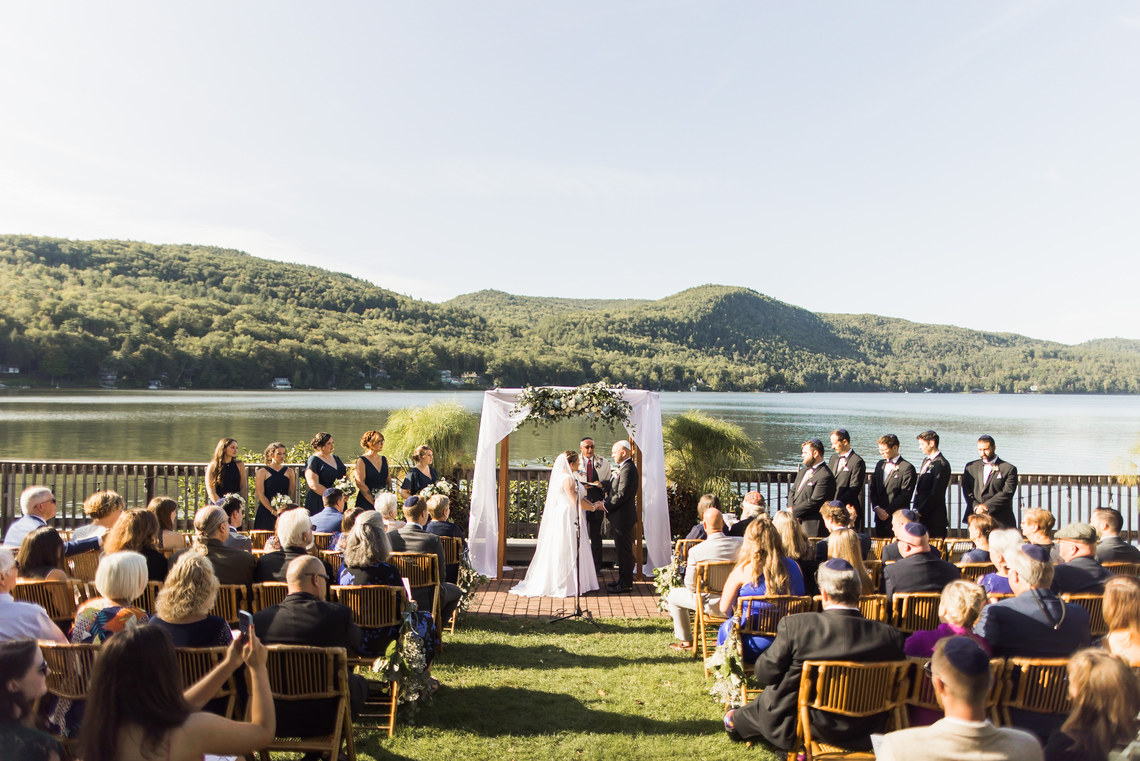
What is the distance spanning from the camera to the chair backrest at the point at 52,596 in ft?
13.5

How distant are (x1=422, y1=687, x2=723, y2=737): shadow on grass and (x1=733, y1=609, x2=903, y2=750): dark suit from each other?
0.83m

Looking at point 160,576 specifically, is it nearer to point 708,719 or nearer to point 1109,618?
point 708,719

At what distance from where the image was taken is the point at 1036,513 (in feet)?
16.4

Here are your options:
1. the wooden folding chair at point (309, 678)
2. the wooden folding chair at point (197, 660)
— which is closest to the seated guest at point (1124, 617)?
the wooden folding chair at point (309, 678)

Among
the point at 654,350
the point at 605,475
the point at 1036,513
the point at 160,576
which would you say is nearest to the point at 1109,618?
the point at 1036,513

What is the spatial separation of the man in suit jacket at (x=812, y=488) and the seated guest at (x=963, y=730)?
18.2ft

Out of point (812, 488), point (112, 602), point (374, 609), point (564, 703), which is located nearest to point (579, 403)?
point (812, 488)

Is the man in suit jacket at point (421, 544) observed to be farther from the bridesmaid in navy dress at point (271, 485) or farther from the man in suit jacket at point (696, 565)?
the bridesmaid in navy dress at point (271, 485)

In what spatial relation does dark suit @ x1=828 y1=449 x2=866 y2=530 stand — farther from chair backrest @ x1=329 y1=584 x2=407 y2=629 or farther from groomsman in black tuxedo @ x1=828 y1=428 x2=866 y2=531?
chair backrest @ x1=329 y1=584 x2=407 y2=629

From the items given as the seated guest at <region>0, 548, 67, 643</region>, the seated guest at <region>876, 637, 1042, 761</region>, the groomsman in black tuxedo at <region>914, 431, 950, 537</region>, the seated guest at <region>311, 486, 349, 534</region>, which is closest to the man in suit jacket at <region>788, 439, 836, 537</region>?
the groomsman in black tuxedo at <region>914, 431, 950, 537</region>

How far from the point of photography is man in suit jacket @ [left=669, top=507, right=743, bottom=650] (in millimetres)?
5676

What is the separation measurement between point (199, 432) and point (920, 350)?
123892mm

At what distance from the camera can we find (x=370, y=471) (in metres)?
8.10

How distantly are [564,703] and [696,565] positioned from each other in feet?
4.80
